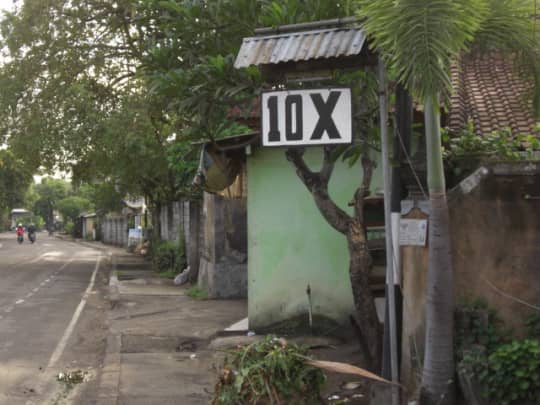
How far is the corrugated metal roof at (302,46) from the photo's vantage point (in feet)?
17.6

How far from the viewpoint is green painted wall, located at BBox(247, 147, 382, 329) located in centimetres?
1036

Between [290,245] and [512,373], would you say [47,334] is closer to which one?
[290,245]

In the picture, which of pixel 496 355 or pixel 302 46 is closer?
pixel 496 355

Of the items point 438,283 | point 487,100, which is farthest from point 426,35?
point 487,100

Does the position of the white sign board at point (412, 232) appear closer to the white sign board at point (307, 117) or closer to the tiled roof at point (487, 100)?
the white sign board at point (307, 117)

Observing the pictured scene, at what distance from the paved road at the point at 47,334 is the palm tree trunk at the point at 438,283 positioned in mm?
3756

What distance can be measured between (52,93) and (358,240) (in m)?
17.7

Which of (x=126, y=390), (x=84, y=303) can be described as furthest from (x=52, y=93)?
(x=126, y=390)

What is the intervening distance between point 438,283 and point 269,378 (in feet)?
4.81

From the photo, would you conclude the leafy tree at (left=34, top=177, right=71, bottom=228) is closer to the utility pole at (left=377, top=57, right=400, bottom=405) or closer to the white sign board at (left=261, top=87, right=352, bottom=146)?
the white sign board at (left=261, top=87, right=352, bottom=146)

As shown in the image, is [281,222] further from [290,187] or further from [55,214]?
[55,214]

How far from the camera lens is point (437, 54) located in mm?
4383

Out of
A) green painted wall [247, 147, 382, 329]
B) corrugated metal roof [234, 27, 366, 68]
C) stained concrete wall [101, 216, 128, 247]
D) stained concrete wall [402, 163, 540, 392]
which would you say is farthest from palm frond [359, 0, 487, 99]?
stained concrete wall [101, 216, 128, 247]

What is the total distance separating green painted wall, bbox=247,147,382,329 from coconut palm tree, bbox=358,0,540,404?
487cm
